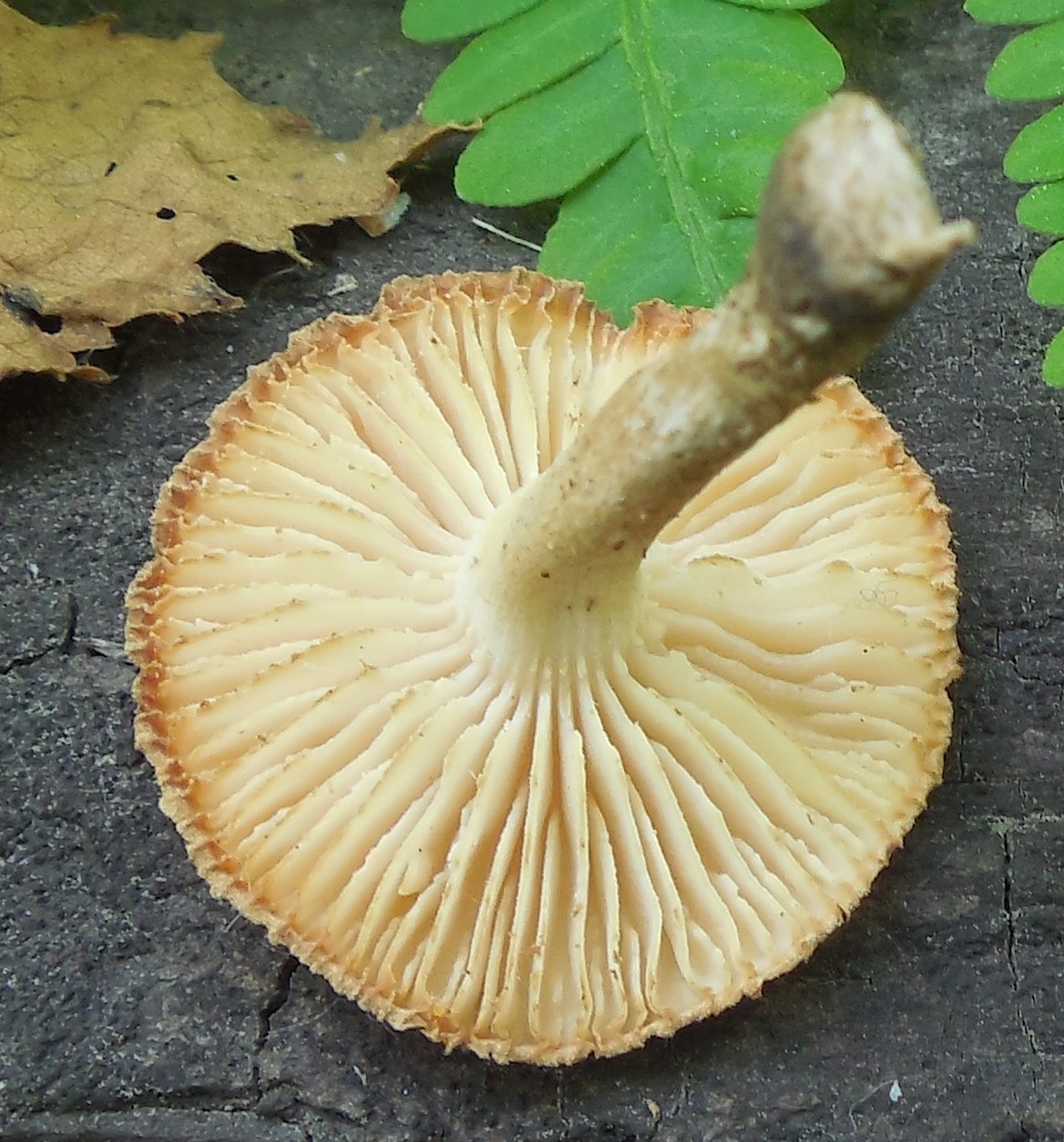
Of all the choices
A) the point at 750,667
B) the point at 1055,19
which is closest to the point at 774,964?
the point at 750,667

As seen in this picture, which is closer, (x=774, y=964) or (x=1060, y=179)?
(x=774, y=964)

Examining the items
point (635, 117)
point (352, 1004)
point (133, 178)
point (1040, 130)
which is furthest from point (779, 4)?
point (352, 1004)

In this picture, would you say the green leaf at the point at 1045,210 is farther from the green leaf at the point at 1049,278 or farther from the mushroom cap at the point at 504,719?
the mushroom cap at the point at 504,719

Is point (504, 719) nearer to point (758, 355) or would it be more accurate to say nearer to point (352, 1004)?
point (352, 1004)

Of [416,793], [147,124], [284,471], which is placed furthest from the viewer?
[147,124]

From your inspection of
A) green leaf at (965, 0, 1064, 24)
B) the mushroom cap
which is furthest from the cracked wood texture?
green leaf at (965, 0, 1064, 24)

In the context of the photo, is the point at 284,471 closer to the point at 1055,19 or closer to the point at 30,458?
the point at 30,458
